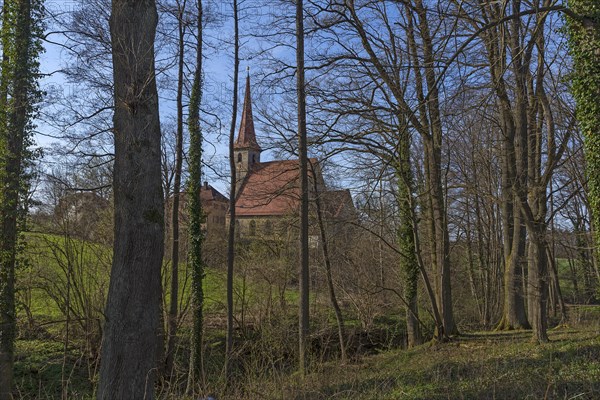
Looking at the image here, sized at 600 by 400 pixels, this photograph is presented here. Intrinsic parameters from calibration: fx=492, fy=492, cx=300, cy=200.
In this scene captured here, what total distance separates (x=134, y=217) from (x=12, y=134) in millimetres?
7610

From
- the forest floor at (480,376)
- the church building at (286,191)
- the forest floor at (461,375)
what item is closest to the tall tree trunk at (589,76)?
the forest floor at (480,376)

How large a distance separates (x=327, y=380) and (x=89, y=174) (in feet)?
31.1

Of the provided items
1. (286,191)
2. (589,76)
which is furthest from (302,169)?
(589,76)

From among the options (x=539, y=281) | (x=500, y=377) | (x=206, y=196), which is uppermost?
(x=206, y=196)

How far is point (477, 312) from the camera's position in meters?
24.3

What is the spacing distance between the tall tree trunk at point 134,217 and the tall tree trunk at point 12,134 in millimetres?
6684

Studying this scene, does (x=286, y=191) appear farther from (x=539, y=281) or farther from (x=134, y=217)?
(x=134, y=217)

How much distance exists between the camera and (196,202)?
53.6 feet

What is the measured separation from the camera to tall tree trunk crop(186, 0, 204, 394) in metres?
15.6

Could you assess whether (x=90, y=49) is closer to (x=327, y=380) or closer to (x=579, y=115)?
(x=327, y=380)

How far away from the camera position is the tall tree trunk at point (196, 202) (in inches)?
613

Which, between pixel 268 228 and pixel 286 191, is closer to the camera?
pixel 286 191

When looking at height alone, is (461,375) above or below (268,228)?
below

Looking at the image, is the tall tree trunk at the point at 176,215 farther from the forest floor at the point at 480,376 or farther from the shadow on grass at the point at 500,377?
the shadow on grass at the point at 500,377
